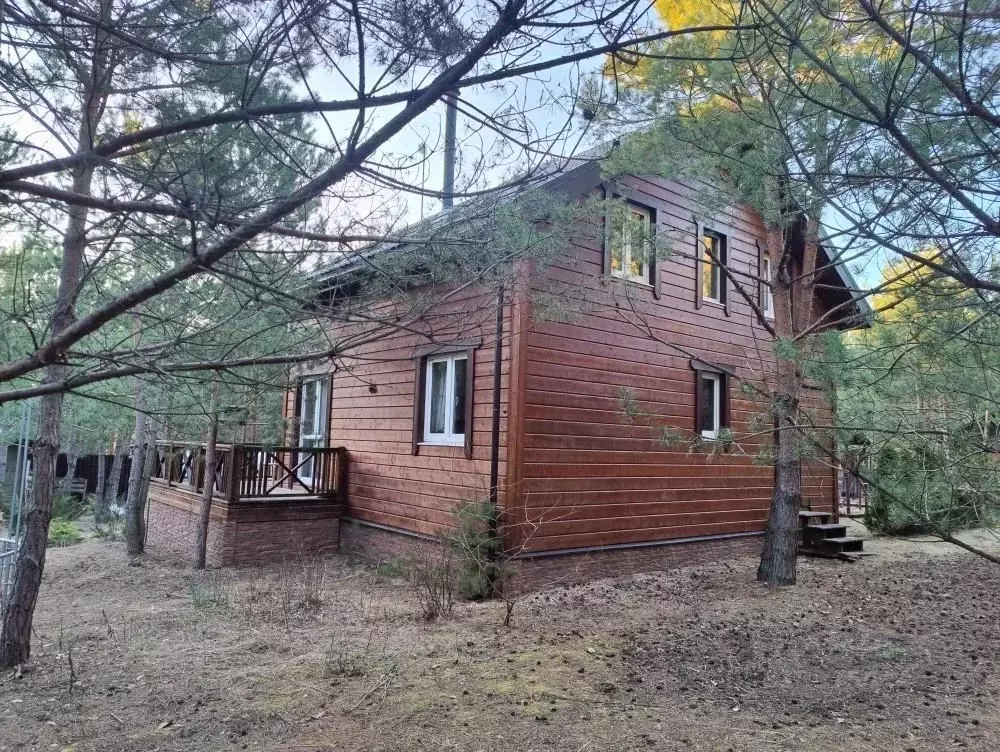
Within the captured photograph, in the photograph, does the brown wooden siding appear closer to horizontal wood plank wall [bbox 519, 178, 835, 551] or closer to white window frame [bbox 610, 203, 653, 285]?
horizontal wood plank wall [bbox 519, 178, 835, 551]

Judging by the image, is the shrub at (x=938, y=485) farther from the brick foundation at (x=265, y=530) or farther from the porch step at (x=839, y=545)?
the brick foundation at (x=265, y=530)

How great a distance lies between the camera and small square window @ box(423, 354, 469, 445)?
27.0 ft

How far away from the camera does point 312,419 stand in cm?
1142

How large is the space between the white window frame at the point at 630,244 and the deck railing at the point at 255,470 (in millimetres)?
4803

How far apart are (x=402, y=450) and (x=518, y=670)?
4545mm

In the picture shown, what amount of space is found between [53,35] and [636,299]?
6.71 metres

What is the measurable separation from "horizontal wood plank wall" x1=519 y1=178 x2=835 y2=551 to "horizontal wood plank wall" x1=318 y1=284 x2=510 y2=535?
0.60m

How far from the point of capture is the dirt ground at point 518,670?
3.69 m

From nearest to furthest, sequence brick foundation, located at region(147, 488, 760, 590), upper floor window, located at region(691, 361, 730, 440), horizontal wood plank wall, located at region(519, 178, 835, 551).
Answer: horizontal wood plank wall, located at region(519, 178, 835, 551), brick foundation, located at region(147, 488, 760, 590), upper floor window, located at region(691, 361, 730, 440)

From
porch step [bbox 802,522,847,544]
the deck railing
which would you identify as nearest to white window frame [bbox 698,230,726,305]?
porch step [bbox 802,522,847,544]

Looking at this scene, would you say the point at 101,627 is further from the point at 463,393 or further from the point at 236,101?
the point at 236,101

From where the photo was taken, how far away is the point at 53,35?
2.58 m

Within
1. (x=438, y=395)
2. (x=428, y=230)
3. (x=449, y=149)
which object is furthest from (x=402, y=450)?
(x=449, y=149)

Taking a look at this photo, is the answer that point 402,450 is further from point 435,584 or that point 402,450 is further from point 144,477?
point 144,477
